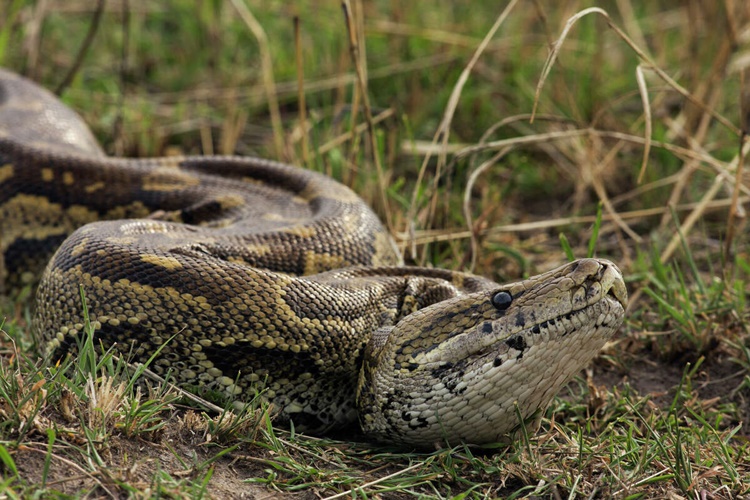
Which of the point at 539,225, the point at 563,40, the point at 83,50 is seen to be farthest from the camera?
the point at 83,50

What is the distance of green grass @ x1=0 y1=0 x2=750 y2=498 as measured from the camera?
3973mm

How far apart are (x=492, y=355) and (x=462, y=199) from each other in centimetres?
336

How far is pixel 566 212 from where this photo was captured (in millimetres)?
7859

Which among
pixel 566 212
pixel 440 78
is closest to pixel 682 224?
pixel 566 212

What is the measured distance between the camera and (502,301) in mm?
4324

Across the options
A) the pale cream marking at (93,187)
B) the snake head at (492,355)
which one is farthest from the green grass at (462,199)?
the pale cream marking at (93,187)

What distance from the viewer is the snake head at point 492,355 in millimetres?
4133

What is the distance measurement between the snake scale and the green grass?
0.76 feet

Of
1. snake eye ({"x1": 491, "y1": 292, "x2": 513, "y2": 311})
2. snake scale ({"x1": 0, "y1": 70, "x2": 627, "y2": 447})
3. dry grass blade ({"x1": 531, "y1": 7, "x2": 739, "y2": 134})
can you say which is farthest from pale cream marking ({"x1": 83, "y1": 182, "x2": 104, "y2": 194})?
snake eye ({"x1": 491, "y1": 292, "x2": 513, "y2": 311})

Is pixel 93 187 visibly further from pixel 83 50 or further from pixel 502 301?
pixel 502 301

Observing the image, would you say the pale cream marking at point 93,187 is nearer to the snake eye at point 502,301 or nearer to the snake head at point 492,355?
the snake head at point 492,355

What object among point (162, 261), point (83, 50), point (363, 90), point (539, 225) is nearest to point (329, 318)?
point (162, 261)

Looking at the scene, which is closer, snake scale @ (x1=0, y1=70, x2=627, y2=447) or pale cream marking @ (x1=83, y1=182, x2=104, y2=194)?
snake scale @ (x1=0, y1=70, x2=627, y2=447)

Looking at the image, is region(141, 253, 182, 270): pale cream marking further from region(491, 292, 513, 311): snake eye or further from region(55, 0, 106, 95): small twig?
region(55, 0, 106, 95): small twig
